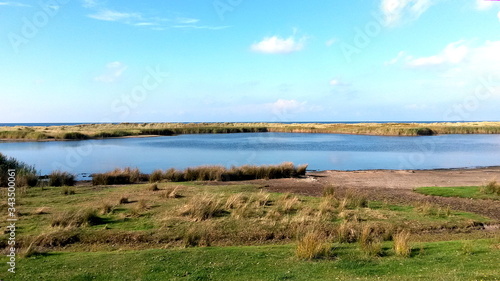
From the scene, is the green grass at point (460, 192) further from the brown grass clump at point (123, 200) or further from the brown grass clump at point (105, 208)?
the brown grass clump at point (105, 208)

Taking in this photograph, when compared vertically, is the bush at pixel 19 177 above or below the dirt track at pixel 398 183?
above

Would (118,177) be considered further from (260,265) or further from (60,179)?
(260,265)

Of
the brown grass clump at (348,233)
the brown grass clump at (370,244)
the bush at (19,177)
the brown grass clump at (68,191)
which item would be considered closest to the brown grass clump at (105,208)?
the brown grass clump at (68,191)

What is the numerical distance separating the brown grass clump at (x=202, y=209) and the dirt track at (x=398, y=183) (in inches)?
250

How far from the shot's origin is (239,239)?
11.5m

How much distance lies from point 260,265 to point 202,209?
5.97 meters

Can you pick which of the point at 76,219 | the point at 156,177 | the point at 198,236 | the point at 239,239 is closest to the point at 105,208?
the point at 76,219

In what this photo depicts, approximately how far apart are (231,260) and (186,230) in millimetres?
3700

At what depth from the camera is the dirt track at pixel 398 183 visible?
1605cm

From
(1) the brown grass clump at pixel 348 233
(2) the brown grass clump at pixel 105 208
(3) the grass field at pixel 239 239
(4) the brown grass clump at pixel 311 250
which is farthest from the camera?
(2) the brown grass clump at pixel 105 208

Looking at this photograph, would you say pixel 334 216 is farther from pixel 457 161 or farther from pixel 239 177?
pixel 457 161

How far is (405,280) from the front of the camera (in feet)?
22.1

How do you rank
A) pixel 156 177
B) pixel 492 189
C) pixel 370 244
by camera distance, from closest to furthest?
1. pixel 370 244
2. pixel 492 189
3. pixel 156 177

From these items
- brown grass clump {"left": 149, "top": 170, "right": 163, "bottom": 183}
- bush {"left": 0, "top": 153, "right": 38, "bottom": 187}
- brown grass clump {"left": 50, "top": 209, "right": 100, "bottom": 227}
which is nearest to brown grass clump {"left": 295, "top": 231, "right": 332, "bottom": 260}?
brown grass clump {"left": 50, "top": 209, "right": 100, "bottom": 227}
